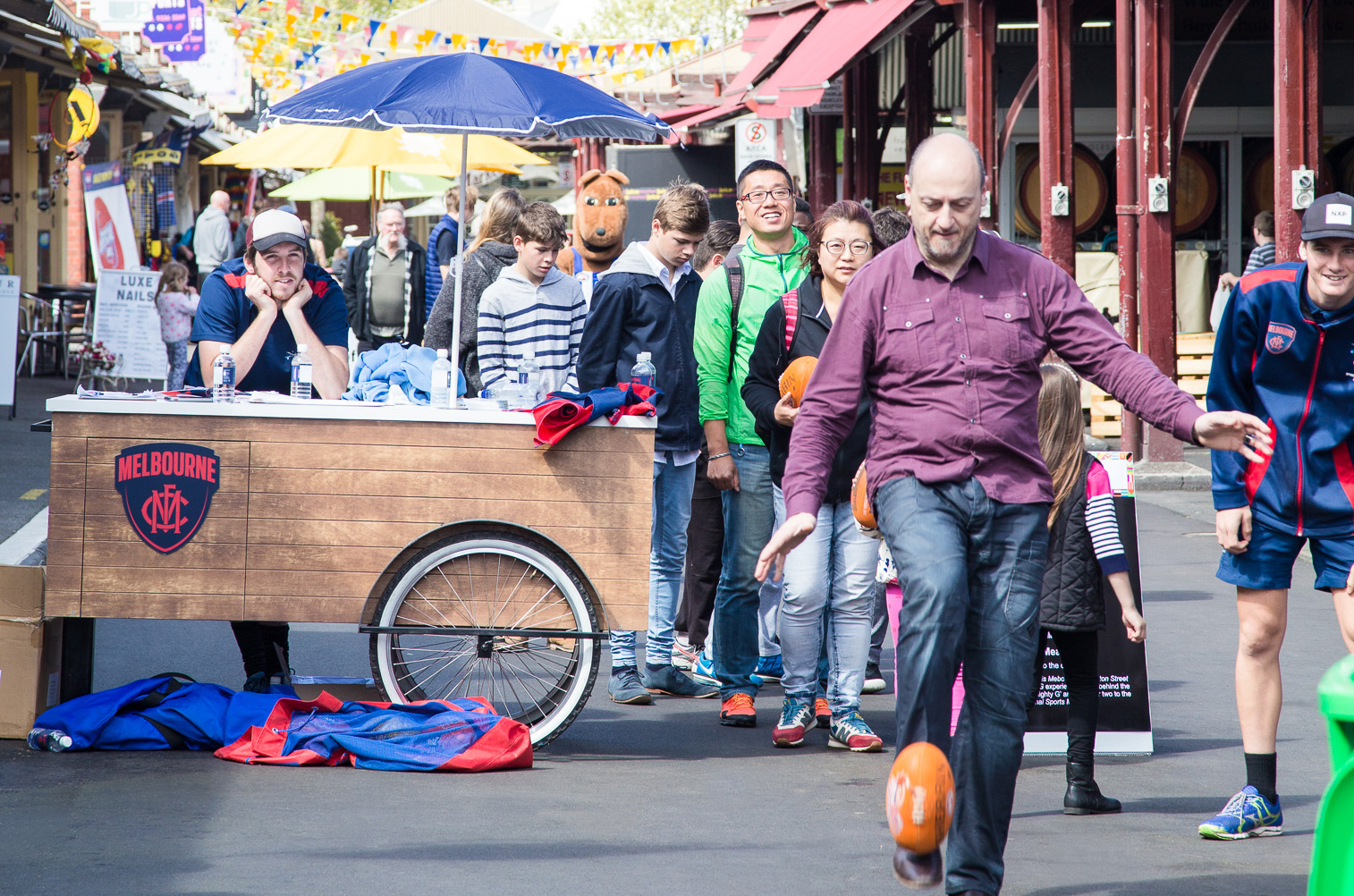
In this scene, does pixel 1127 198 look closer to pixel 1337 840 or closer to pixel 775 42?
pixel 775 42

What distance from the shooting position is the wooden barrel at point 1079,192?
20.6 m

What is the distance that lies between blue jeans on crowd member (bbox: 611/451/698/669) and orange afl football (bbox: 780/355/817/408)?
3.34 feet

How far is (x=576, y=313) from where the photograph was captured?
7258 millimetres

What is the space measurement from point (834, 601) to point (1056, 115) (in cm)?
965

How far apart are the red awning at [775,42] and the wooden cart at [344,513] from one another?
14.0 m

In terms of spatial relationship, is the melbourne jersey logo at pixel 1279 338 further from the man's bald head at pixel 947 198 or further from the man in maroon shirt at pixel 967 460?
the man's bald head at pixel 947 198

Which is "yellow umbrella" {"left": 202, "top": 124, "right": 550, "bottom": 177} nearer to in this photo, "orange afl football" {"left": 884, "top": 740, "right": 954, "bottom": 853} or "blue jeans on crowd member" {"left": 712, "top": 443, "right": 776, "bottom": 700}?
"blue jeans on crowd member" {"left": 712, "top": 443, "right": 776, "bottom": 700}

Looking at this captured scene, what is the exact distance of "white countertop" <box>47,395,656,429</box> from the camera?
5898 mm

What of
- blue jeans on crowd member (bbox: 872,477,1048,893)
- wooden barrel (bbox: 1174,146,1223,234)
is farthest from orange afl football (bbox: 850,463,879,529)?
wooden barrel (bbox: 1174,146,1223,234)

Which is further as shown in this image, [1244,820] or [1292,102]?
[1292,102]

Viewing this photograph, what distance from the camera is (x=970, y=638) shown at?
13.7 ft

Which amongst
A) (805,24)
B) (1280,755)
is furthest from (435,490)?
(805,24)

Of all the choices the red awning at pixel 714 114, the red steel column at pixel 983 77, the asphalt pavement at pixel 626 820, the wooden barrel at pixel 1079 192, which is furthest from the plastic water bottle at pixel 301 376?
the wooden barrel at pixel 1079 192

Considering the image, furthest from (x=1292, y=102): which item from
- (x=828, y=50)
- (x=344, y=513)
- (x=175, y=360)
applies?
(x=175, y=360)
